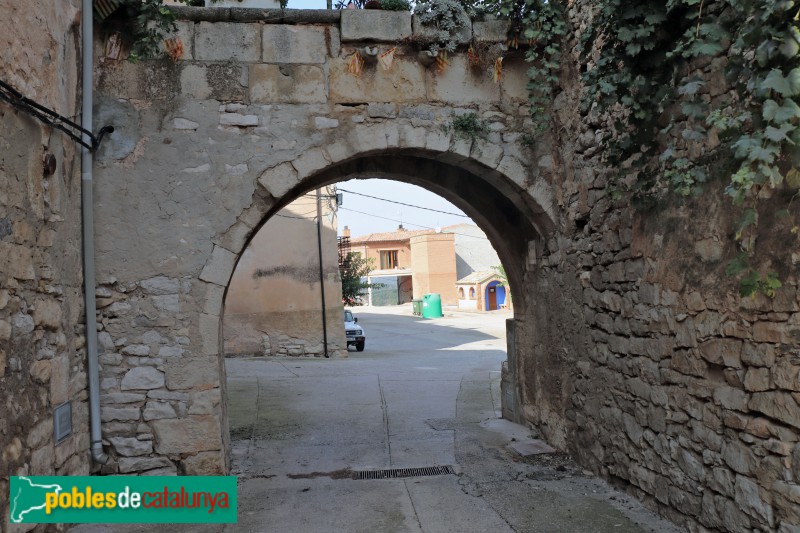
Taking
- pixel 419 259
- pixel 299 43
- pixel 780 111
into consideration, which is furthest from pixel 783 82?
pixel 419 259

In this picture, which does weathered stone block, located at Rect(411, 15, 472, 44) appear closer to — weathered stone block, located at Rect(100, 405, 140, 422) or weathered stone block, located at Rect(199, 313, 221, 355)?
weathered stone block, located at Rect(199, 313, 221, 355)

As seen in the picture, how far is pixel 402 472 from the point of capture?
A: 5043 mm

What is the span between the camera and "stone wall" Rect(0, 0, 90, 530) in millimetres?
3113

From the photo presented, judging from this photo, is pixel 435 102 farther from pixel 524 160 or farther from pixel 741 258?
pixel 741 258

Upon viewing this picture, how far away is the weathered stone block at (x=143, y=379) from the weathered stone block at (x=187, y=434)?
0.25 metres

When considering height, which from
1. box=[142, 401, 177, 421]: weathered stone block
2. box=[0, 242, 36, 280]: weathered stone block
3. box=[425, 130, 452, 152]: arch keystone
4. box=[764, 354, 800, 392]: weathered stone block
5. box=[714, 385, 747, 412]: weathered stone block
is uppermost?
box=[425, 130, 452, 152]: arch keystone

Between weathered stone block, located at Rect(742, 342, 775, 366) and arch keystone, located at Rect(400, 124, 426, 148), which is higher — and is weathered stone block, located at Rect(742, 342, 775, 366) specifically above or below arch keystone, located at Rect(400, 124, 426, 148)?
below

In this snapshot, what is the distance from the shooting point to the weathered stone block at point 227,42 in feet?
15.3

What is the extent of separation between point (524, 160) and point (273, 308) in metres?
8.70

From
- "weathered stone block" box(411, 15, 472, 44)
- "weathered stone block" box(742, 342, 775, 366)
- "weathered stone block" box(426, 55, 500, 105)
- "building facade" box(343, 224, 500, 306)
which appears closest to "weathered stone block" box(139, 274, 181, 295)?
"weathered stone block" box(426, 55, 500, 105)

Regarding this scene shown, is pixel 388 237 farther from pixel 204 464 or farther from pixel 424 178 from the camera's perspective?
pixel 204 464

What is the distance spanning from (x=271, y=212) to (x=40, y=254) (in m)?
1.79

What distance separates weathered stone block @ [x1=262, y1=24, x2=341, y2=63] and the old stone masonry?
0.06ft

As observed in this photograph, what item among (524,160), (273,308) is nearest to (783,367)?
(524,160)
